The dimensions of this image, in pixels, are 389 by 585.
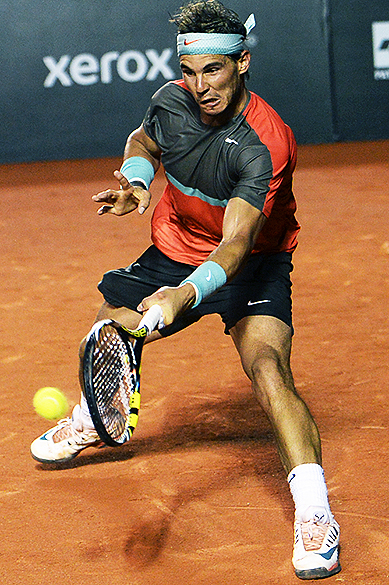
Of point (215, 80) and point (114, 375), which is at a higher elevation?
point (215, 80)

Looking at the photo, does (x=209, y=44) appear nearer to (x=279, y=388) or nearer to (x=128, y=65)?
(x=279, y=388)

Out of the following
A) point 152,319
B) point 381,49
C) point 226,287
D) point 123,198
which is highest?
point 123,198

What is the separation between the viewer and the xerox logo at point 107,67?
11.2 metres

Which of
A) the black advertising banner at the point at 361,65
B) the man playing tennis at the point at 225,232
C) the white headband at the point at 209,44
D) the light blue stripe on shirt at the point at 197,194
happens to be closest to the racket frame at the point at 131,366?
the man playing tennis at the point at 225,232

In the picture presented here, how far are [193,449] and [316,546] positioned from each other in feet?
3.33

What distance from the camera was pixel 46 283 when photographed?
606cm

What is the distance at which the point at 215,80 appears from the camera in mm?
2990

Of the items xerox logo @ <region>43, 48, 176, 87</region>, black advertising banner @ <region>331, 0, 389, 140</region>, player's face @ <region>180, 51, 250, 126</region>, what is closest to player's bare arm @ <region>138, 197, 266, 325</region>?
player's face @ <region>180, 51, 250, 126</region>

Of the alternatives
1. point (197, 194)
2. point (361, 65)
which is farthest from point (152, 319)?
point (361, 65)

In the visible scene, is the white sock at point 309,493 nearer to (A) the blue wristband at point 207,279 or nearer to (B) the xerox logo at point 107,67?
(A) the blue wristband at point 207,279

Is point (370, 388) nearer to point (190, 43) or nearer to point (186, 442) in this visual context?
point (186, 442)

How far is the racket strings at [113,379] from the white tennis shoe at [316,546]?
27.2 inches

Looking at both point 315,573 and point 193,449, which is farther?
point 193,449

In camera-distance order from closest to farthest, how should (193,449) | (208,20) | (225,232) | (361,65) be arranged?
(225,232) → (208,20) → (193,449) → (361,65)
